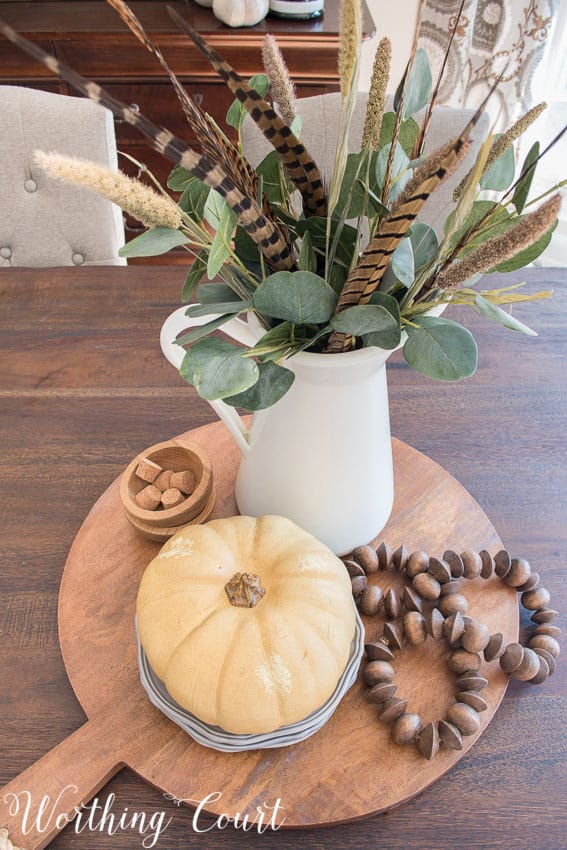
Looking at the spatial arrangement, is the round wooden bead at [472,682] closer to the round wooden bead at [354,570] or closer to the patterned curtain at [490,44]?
the round wooden bead at [354,570]

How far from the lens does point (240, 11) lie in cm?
179

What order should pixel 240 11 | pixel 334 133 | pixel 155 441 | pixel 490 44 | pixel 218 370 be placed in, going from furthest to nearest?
pixel 490 44, pixel 240 11, pixel 334 133, pixel 155 441, pixel 218 370

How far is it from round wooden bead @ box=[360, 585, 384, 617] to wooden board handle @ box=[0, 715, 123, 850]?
262 mm

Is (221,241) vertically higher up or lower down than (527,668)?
higher up

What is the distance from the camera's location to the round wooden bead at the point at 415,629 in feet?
2.10

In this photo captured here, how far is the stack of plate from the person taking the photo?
564 millimetres

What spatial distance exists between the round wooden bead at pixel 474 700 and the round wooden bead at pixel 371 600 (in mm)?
112

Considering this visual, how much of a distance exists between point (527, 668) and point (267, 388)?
1.21 ft

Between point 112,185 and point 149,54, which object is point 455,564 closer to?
point 112,185

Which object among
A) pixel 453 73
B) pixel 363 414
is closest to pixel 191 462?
pixel 363 414

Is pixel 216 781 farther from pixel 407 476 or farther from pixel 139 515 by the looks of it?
pixel 407 476

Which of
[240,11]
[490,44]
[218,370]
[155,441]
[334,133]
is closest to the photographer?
[218,370]

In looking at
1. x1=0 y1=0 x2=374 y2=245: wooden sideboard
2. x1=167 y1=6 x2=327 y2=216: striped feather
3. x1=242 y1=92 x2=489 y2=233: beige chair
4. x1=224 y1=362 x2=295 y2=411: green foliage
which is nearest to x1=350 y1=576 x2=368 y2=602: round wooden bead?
x1=224 y1=362 x2=295 y2=411: green foliage

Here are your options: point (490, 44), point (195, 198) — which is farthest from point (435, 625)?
point (490, 44)
